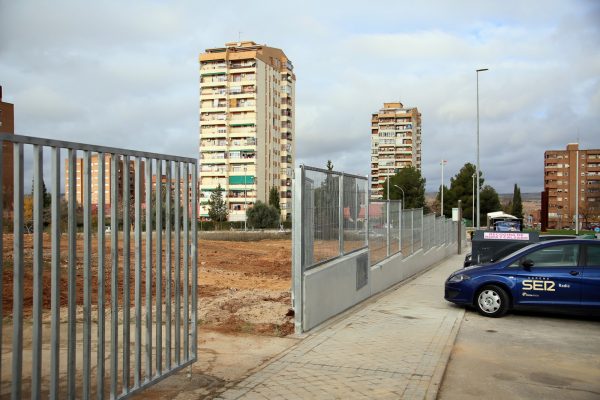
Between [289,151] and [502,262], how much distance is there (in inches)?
3751

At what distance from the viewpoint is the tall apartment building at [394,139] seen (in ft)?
471

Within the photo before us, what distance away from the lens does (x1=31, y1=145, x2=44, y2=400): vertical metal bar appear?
344cm

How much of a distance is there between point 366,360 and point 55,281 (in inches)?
163

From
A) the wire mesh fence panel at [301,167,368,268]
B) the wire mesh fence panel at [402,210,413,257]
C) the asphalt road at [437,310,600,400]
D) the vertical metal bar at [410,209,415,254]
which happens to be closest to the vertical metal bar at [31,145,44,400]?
the asphalt road at [437,310,600,400]

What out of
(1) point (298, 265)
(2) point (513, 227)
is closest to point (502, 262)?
(1) point (298, 265)

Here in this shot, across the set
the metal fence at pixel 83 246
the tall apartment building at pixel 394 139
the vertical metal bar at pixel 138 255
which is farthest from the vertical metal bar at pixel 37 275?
the tall apartment building at pixel 394 139

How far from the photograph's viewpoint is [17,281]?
3340 mm

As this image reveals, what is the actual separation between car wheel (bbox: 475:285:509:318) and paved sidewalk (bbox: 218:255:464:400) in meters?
0.44

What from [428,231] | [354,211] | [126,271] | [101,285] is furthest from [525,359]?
[428,231]

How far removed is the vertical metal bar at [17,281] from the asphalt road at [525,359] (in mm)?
3830

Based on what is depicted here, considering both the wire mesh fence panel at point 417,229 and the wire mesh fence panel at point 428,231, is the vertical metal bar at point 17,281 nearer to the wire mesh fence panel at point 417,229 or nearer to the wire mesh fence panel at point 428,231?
the wire mesh fence panel at point 417,229

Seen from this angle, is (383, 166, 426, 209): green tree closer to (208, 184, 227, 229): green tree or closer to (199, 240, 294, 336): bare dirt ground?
(208, 184, 227, 229): green tree

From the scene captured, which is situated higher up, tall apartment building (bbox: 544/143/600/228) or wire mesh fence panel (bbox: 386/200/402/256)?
tall apartment building (bbox: 544/143/600/228)

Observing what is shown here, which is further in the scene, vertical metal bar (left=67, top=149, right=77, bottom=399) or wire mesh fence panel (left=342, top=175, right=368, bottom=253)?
wire mesh fence panel (left=342, top=175, right=368, bottom=253)
